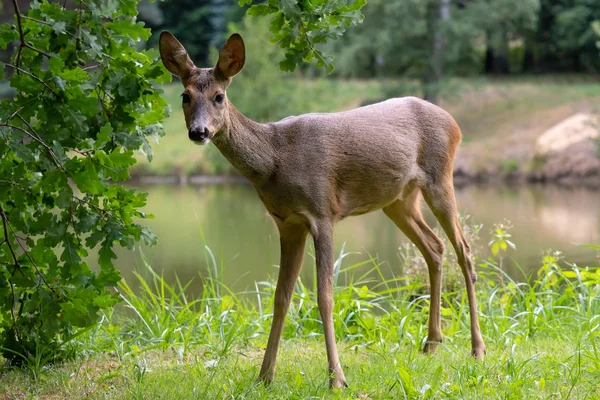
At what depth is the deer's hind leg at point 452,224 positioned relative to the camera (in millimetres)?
5145

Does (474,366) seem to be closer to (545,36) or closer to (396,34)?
(396,34)

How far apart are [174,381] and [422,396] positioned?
144cm

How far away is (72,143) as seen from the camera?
3.81 m

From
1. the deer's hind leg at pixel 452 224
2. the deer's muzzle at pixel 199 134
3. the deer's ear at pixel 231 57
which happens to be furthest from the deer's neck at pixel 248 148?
the deer's hind leg at pixel 452 224

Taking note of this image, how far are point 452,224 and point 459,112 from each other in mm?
22628

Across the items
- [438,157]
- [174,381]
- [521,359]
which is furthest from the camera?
[438,157]

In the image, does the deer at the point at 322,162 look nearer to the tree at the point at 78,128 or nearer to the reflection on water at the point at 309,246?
the tree at the point at 78,128

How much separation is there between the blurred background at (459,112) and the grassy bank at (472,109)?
6cm

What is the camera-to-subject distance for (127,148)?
4191 millimetres

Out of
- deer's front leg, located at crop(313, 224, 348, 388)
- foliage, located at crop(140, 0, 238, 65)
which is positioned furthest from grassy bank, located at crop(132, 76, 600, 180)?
deer's front leg, located at crop(313, 224, 348, 388)

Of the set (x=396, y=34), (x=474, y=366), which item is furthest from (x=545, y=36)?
(x=474, y=366)

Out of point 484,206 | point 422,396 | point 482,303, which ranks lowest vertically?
point 484,206

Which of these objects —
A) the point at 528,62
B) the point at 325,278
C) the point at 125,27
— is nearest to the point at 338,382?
the point at 325,278

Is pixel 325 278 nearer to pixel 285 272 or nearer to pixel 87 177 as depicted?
pixel 285 272
